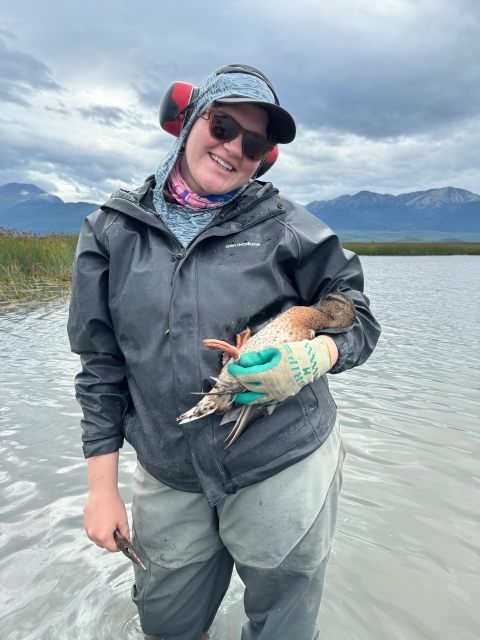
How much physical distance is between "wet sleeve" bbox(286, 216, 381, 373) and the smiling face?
421 millimetres

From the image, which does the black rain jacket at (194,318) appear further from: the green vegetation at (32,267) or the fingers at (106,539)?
the green vegetation at (32,267)

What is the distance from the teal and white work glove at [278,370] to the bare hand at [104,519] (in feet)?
2.99

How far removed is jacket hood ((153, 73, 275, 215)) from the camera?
6.56ft

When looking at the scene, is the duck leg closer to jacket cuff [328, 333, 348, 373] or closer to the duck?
the duck

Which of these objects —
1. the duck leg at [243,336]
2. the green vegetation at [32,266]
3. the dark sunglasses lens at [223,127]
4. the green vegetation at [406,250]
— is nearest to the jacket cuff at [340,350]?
the duck leg at [243,336]

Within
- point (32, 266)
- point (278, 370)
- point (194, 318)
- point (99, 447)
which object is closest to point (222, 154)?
point (194, 318)

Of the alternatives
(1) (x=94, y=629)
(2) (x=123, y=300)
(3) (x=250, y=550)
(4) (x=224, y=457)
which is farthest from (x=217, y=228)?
(1) (x=94, y=629)

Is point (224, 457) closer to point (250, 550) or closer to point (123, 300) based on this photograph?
point (250, 550)

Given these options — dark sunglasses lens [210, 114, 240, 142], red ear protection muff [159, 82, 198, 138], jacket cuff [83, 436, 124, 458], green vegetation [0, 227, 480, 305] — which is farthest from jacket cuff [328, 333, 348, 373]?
green vegetation [0, 227, 480, 305]

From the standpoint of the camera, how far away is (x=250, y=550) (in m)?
2.00

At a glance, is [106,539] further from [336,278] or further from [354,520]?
[354,520]

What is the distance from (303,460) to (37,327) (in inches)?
384

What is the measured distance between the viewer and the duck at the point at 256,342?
1872mm

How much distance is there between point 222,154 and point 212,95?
0.27 meters
